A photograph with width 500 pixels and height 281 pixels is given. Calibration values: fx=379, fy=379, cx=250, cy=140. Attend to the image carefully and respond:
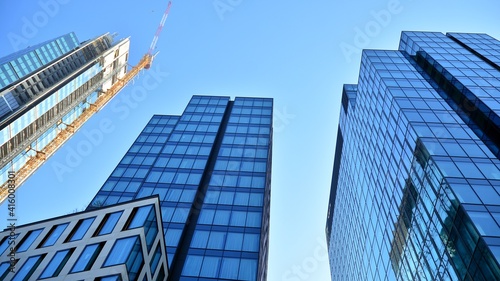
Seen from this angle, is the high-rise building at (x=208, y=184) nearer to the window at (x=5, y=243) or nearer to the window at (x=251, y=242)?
the window at (x=251, y=242)

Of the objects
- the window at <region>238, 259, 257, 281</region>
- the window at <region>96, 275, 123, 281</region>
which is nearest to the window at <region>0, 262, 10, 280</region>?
the window at <region>96, 275, 123, 281</region>

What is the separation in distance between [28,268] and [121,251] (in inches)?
320

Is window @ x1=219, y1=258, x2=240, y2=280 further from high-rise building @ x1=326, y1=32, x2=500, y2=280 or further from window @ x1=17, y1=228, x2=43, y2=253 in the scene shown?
window @ x1=17, y1=228, x2=43, y2=253

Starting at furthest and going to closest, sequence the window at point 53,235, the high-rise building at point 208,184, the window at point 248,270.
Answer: the high-rise building at point 208,184, the window at point 248,270, the window at point 53,235

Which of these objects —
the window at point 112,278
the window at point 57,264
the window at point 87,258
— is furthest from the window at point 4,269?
the window at point 112,278

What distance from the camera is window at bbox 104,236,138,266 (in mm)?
26406

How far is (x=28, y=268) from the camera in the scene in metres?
29.1

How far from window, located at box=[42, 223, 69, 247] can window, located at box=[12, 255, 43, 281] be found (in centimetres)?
175

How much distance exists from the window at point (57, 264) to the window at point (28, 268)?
132 cm

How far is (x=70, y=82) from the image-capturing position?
4131 inches

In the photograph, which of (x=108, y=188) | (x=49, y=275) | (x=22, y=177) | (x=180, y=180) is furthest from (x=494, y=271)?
(x=22, y=177)

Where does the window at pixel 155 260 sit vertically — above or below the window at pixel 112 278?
above

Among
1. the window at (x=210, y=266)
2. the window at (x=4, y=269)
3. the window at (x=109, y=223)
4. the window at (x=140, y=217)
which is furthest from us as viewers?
the window at (x=210, y=266)

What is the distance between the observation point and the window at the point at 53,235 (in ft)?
104
